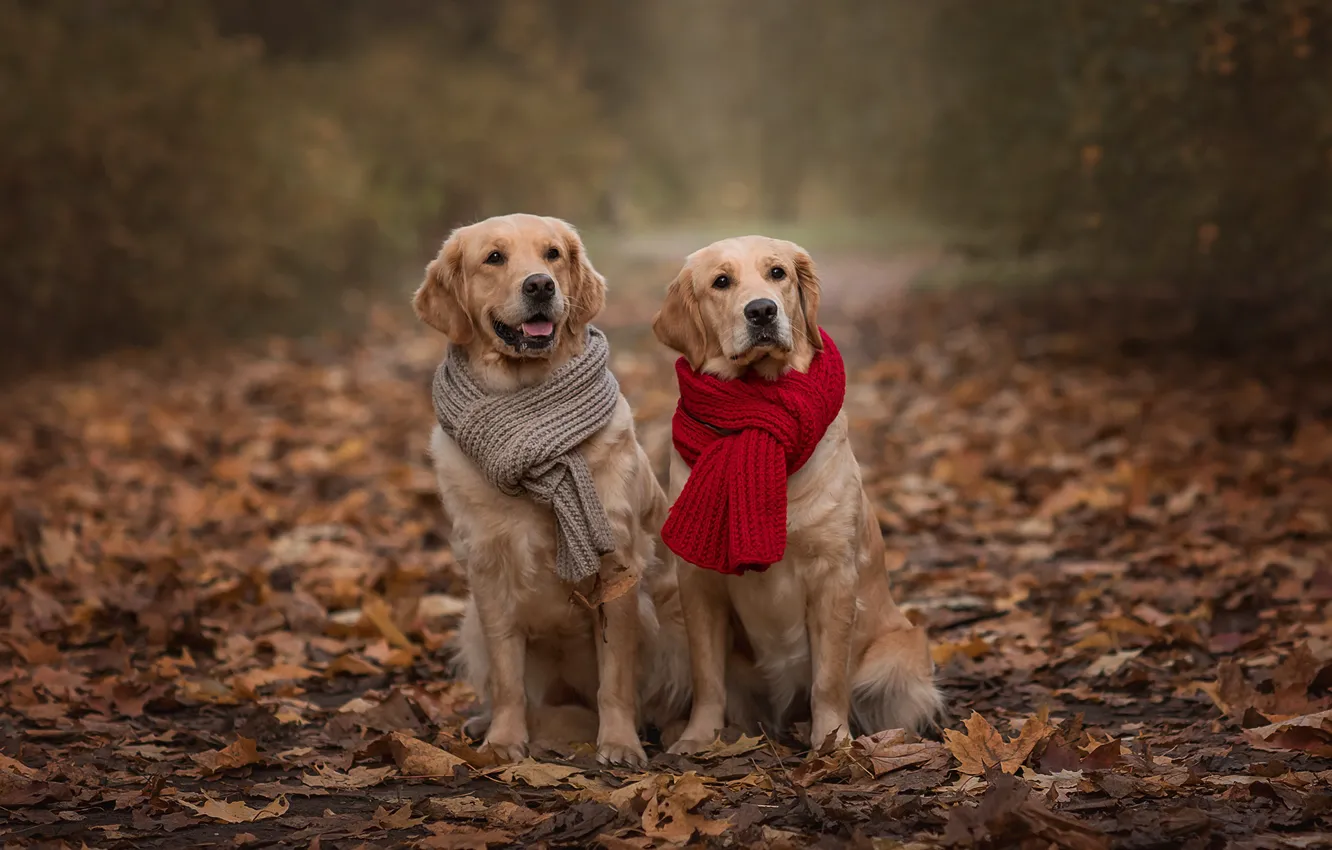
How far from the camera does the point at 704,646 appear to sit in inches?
153

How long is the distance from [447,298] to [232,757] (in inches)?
55.3

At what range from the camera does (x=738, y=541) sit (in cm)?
359

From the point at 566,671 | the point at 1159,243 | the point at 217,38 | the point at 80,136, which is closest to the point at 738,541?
the point at 566,671

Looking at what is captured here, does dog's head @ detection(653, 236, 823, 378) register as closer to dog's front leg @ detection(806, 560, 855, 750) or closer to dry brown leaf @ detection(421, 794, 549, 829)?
dog's front leg @ detection(806, 560, 855, 750)

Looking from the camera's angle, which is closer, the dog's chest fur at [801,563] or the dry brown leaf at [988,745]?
the dry brown leaf at [988,745]

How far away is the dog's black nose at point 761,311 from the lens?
12.0 ft

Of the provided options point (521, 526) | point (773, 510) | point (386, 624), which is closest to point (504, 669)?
point (521, 526)

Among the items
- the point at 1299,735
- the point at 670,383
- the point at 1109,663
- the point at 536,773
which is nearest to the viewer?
the point at 1299,735

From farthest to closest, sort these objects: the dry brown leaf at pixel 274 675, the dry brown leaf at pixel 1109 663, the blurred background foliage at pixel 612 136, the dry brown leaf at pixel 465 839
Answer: the blurred background foliage at pixel 612 136 < the dry brown leaf at pixel 274 675 < the dry brown leaf at pixel 1109 663 < the dry brown leaf at pixel 465 839

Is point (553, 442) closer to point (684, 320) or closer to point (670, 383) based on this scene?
point (684, 320)

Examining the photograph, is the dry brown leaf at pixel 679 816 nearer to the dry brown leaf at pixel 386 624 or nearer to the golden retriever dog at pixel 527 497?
the golden retriever dog at pixel 527 497

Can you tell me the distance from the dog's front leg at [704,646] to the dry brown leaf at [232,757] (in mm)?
1160

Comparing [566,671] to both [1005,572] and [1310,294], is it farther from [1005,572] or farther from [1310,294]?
[1310,294]

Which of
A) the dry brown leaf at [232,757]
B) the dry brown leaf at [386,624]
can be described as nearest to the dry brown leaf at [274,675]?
the dry brown leaf at [386,624]
